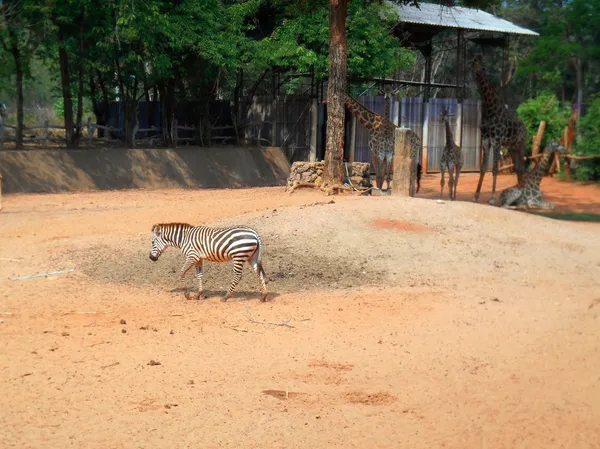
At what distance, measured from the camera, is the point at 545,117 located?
30.0 meters

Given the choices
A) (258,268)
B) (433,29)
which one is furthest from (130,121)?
(258,268)

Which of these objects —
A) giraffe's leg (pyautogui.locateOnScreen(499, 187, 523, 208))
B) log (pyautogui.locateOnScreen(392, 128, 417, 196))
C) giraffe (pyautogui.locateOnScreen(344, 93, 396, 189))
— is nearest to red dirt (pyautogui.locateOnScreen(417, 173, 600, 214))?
giraffe's leg (pyautogui.locateOnScreen(499, 187, 523, 208))

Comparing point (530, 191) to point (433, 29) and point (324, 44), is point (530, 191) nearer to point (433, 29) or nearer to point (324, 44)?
point (324, 44)

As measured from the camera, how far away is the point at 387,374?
7605 millimetres

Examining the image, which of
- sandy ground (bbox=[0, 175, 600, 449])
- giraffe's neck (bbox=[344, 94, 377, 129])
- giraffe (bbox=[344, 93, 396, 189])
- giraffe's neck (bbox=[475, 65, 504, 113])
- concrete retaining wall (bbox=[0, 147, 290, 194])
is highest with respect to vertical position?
giraffe's neck (bbox=[475, 65, 504, 113])

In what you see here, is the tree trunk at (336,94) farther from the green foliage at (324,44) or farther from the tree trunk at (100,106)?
the tree trunk at (100,106)

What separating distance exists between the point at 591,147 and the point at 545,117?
335 centimetres

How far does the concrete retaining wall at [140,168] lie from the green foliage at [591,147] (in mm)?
9922

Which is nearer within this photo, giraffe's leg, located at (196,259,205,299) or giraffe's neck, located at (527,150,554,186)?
giraffe's leg, located at (196,259,205,299)

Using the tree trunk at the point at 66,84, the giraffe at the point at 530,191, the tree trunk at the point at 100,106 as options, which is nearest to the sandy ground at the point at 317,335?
the giraffe at the point at 530,191

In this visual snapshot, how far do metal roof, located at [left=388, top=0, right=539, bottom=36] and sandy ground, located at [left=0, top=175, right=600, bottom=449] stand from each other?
49.6ft

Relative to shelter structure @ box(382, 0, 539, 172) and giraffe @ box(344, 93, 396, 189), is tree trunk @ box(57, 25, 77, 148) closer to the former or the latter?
giraffe @ box(344, 93, 396, 189)

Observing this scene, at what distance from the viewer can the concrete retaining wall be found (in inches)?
836

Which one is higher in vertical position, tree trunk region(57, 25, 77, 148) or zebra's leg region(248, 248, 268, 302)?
tree trunk region(57, 25, 77, 148)
